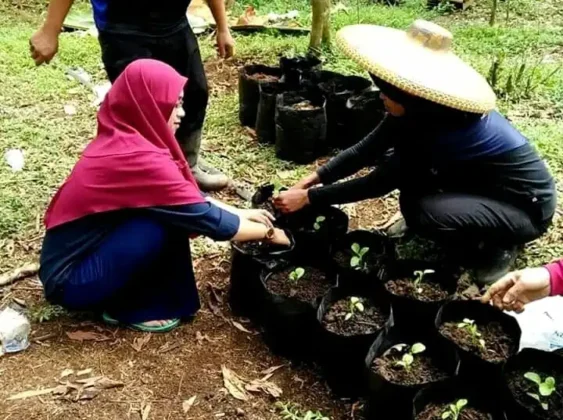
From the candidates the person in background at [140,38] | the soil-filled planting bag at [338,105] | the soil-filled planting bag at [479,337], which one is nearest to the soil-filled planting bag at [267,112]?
the soil-filled planting bag at [338,105]

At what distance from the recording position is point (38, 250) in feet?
11.1

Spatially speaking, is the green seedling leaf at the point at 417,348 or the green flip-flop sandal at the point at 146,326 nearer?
the green seedling leaf at the point at 417,348

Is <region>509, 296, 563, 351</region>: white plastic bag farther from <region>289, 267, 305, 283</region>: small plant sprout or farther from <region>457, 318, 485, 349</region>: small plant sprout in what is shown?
<region>289, 267, 305, 283</region>: small plant sprout

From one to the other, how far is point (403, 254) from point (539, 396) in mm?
1039

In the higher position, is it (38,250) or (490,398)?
(490,398)

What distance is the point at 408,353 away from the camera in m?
2.43

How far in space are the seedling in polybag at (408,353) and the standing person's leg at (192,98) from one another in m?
1.77

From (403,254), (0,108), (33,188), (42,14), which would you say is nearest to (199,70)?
(33,188)

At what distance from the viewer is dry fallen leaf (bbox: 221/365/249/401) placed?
2559 mm

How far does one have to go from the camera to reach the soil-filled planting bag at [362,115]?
426 centimetres

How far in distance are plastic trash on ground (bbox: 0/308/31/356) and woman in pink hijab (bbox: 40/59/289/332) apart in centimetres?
19

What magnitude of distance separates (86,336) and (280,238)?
86 cm

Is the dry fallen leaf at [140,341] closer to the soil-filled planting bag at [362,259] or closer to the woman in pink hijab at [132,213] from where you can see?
the woman in pink hijab at [132,213]

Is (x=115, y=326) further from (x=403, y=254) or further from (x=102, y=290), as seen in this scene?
(x=403, y=254)
